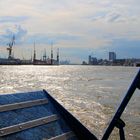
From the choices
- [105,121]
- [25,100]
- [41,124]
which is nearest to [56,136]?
[41,124]

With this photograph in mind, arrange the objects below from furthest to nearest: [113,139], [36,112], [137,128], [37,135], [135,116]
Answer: [135,116], [137,128], [113,139], [36,112], [37,135]

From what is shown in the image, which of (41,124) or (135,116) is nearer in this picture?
(41,124)

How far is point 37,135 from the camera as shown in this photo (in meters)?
5.93

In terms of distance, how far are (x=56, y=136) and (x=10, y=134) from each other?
90 cm

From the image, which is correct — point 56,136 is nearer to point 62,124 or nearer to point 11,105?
point 62,124

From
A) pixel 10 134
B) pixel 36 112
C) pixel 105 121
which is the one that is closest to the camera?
pixel 10 134

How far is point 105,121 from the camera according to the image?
20.0m

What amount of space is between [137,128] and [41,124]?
1250 cm

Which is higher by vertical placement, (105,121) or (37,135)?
(37,135)


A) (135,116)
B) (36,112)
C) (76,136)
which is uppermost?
Result: (36,112)

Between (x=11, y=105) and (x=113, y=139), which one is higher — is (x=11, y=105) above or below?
above

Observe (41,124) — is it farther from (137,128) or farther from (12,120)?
(137,128)

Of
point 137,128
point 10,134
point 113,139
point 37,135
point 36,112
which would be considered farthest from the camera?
point 137,128

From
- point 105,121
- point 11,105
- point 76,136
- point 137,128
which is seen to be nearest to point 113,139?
point 137,128
